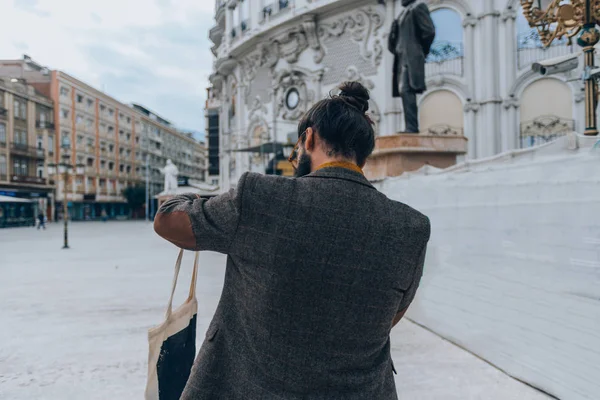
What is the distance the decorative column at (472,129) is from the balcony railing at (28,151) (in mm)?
37361

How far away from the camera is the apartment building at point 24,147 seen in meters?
37.2

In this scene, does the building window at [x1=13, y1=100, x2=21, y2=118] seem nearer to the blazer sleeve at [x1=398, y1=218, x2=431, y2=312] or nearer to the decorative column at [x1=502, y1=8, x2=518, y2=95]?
the decorative column at [x1=502, y1=8, x2=518, y2=95]

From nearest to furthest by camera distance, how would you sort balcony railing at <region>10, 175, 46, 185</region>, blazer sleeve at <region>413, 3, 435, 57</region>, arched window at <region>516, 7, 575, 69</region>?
blazer sleeve at <region>413, 3, 435, 57</region> < arched window at <region>516, 7, 575, 69</region> < balcony railing at <region>10, 175, 46, 185</region>

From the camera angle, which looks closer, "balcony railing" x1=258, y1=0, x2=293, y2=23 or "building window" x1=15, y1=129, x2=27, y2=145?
"balcony railing" x1=258, y1=0, x2=293, y2=23

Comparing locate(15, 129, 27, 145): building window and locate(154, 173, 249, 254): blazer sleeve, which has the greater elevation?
locate(15, 129, 27, 145): building window

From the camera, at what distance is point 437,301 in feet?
14.2

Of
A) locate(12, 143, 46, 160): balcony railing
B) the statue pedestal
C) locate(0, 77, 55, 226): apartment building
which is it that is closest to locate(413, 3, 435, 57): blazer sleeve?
the statue pedestal

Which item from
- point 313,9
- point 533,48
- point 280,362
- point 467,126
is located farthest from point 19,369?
point 313,9

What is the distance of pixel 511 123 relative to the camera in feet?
52.1

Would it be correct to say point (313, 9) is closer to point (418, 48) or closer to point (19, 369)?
point (418, 48)

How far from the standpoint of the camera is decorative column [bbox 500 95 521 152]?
51.9ft

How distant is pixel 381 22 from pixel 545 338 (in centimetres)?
1773

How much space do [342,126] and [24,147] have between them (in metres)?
45.5

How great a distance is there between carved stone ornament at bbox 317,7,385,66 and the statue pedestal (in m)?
Answer: 13.3
